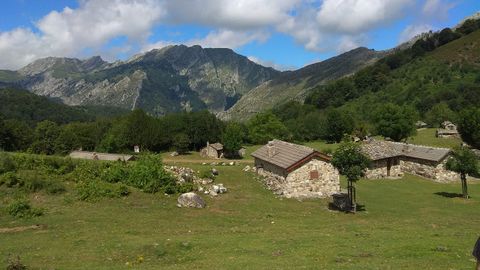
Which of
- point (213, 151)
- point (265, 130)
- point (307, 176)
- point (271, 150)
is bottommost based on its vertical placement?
point (307, 176)

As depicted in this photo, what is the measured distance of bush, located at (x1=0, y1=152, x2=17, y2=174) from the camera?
134ft

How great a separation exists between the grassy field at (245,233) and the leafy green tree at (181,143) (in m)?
44.6

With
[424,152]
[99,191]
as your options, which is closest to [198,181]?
[99,191]

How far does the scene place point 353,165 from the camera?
1485 inches

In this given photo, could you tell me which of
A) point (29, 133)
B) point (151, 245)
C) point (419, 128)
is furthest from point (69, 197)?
point (419, 128)

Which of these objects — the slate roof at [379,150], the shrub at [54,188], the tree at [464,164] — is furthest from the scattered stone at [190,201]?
the slate roof at [379,150]

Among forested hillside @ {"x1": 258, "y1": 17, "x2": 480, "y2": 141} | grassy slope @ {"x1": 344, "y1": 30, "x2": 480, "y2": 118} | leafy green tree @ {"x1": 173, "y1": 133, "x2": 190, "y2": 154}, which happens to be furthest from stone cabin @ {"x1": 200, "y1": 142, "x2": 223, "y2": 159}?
grassy slope @ {"x1": 344, "y1": 30, "x2": 480, "y2": 118}

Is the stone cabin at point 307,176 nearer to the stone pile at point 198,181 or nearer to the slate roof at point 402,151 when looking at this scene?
the stone pile at point 198,181

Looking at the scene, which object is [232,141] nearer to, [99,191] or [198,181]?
[198,181]

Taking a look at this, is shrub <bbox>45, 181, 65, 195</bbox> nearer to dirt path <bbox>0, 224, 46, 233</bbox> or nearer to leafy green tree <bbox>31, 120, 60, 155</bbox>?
dirt path <bbox>0, 224, 46, 233</bbox>

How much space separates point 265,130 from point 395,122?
3325cm

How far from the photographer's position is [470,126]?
282ft

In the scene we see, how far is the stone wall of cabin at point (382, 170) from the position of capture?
60031 mm

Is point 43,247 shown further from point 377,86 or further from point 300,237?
point 377,86
